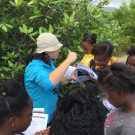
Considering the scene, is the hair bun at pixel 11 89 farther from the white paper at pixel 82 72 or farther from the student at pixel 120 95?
the white paper at pixel 82 72

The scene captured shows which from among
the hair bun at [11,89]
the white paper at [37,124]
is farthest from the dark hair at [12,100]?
the white paper at [37,124]

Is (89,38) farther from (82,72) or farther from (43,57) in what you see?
(43,57)

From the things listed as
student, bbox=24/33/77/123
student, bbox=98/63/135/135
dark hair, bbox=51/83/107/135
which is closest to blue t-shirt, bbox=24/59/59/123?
student, bbox=24/33/77/123

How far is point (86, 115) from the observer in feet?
4.48

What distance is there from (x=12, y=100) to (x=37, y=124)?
0.49 m

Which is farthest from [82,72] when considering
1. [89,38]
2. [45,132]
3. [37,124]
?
[89,38]

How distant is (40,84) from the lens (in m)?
2.04

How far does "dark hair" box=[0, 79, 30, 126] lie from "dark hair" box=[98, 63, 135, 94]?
53 cm

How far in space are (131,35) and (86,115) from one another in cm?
890

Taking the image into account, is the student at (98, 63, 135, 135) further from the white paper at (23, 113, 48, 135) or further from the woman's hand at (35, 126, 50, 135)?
the white paper at (23, 113, 48, 135)

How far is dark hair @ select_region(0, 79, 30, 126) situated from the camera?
146cm

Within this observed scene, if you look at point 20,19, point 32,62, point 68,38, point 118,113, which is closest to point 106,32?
point 68,38

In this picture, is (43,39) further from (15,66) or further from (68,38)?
(68,38)

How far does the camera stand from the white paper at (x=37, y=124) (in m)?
1.90
